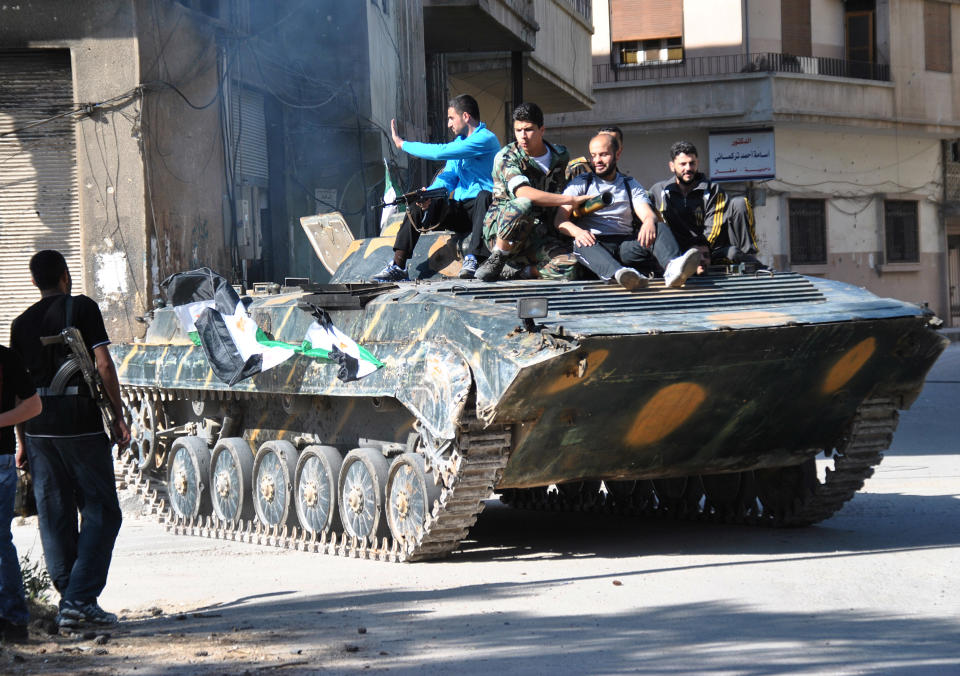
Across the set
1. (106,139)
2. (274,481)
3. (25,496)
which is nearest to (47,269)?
(25,496)

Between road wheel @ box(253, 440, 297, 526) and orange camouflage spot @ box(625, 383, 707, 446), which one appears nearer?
orange camouflage spot @ box(625, 383, 707, 446)

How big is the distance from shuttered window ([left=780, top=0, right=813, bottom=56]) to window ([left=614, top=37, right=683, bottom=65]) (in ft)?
7.72

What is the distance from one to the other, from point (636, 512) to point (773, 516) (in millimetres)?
1233

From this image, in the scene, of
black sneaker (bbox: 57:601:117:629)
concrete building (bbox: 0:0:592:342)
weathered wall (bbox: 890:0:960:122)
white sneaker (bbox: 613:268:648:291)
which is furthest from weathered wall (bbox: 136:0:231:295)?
weathered wall (bbox: 890:0:960:122)

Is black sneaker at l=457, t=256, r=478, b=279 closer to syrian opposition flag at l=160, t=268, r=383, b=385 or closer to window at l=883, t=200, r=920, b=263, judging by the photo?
syrian opposition flag at l=160, t=268, r=383, b=385

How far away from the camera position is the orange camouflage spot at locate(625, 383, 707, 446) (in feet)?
24.9

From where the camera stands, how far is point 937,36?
3412cm

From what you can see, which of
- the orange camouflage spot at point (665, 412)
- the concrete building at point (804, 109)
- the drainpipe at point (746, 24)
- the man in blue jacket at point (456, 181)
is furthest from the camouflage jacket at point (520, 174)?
the drainpipe at point (746, 24)

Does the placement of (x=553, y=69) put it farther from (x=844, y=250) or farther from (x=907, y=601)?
(x=907, y=601)

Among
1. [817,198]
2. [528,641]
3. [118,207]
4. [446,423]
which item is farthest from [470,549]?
[817,198]

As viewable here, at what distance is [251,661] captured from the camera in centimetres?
543

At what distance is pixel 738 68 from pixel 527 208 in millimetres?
24660

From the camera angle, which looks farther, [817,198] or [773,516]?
[817,198]

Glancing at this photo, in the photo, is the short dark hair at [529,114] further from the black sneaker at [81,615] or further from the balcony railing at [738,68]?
the balcony railing at [738,68]
